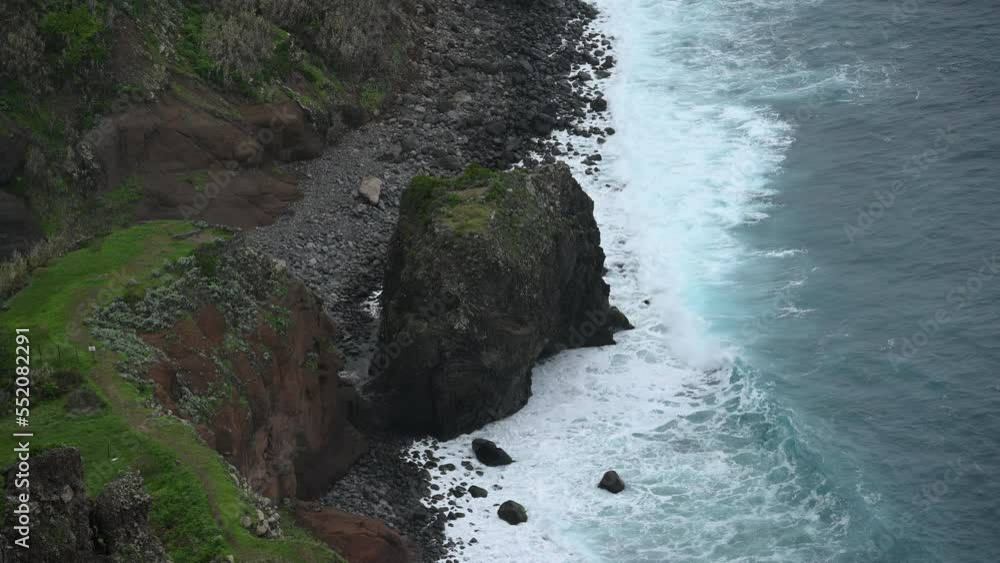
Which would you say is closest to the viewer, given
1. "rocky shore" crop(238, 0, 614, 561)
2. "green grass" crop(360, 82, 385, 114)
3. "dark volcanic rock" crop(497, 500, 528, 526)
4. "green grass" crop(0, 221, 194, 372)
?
"green grass" crop(0, 221, 194, 372)

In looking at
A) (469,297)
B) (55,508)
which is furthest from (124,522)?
(469,297)

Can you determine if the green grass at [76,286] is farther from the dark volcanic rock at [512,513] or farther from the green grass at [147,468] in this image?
the dark volcanic rock at [512,513]

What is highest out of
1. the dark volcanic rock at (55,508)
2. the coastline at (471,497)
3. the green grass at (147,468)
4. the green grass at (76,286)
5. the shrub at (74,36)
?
the shrub at (74,36)

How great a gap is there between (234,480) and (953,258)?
27.2m

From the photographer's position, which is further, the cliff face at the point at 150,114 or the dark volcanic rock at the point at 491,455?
the cliff face at the point at 150,114

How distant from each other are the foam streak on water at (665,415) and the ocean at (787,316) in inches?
3.0

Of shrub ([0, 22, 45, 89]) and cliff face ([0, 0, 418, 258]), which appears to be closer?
cliff face ([0, 0, 418, 258])

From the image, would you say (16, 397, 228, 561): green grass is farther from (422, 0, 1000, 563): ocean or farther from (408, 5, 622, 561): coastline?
(422, 0, 1000, 563): ocean

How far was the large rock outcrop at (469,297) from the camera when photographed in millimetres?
32406

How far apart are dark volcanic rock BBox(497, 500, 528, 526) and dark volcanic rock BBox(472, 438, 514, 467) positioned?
1.99 metres

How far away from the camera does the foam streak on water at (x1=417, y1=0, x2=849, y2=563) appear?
96.7 feet

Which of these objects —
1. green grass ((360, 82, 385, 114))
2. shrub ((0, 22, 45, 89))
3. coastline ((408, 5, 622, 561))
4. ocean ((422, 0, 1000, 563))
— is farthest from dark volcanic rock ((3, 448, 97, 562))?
green grass ((360, 82, 385, 114))

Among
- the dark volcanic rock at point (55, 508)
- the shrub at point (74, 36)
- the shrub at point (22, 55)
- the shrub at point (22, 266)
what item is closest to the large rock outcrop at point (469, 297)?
the shrub at point (22, 266)

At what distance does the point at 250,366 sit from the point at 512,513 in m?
7.50
